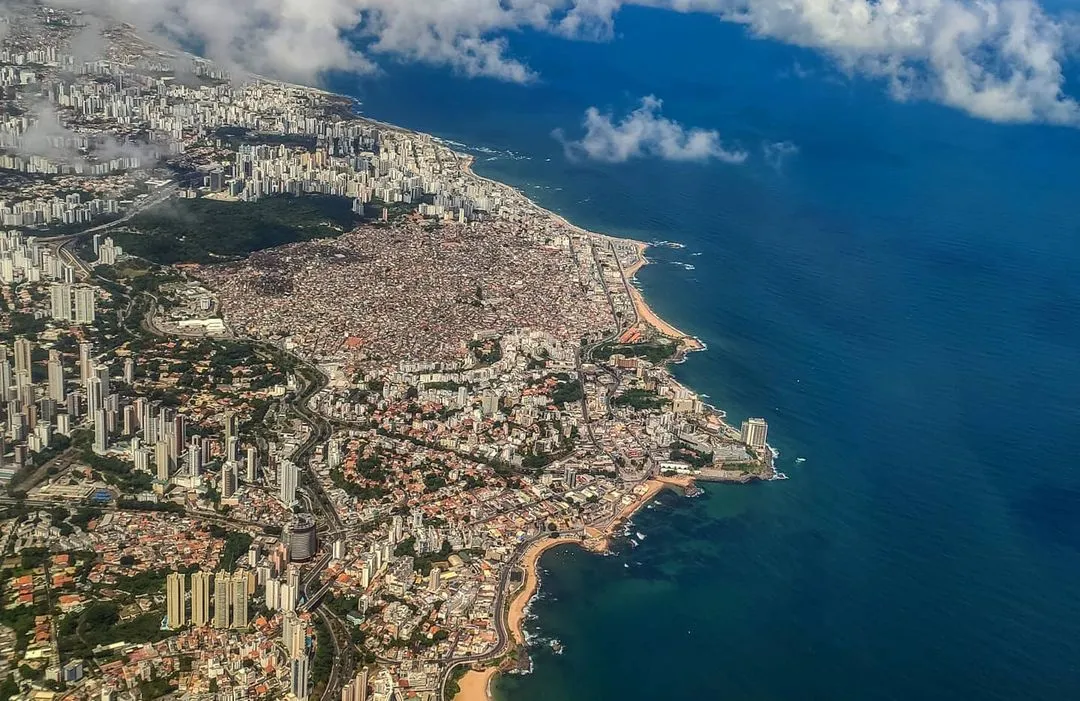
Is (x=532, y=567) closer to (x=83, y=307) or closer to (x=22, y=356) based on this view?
(x=22, y=356)

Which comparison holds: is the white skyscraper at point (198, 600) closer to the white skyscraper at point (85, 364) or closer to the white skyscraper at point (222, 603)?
the white skyscraper at point (222, 603)

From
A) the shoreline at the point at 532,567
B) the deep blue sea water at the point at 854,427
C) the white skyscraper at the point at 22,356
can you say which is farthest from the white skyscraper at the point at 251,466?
the white skyscraper at the point at 22,356

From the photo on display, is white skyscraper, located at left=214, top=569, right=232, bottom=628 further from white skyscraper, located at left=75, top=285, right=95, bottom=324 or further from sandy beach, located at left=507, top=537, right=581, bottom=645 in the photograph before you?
white skyscraper, located at left=75, top=285, right=95, bottom=324

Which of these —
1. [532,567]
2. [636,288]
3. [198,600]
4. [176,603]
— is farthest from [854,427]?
[176,603]

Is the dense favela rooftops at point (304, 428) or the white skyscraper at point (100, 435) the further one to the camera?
the white skyscraper at point (100, 435)

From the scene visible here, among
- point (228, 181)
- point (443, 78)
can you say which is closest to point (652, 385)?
point (228, 181)

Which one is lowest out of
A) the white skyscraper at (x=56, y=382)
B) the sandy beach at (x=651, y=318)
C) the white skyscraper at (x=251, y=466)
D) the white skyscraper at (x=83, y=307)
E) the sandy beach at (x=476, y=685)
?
the sandy beach at (x=476, y=685)

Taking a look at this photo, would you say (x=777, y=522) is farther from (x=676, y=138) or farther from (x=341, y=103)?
(x=341, y=103)

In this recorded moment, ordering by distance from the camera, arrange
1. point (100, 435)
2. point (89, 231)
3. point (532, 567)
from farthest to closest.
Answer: point (89, 231) → point (100, 435) → point (532, 567)

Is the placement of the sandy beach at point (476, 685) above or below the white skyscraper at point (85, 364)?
below
